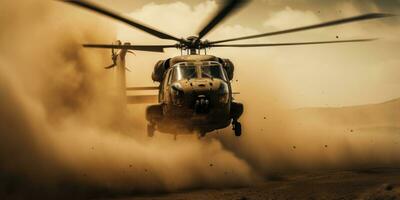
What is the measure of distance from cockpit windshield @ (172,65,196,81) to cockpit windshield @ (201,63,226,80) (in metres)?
0.27

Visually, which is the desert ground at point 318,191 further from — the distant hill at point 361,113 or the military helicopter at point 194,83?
the distant hill at point 361,113

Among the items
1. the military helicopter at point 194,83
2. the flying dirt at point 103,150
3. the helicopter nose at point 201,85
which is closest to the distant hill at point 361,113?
the flying dirt at point 103,150

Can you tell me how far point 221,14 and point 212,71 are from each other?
2.92 m

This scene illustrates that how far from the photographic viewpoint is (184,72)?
46.3ft

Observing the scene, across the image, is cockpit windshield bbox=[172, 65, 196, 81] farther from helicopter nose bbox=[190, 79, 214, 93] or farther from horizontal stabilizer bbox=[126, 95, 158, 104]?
horizontal stabilizer bbox=[126, 95, 158, 104]

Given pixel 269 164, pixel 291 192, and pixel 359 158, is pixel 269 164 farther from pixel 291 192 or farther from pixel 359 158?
pixel 291 192

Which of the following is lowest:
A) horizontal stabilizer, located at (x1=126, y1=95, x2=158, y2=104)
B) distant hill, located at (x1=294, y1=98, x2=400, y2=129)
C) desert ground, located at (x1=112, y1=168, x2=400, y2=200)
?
distant hill, located at (x1=294, y1=98, x2=400, y2=129)

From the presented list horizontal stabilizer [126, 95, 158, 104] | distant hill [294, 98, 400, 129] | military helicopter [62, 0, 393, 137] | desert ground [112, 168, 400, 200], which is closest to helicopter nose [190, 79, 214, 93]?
military helicopter [62, 0, 393, 137]

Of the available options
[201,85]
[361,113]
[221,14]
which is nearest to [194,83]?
[201,85]

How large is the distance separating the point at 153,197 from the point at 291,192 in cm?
422

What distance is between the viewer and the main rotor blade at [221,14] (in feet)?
33.6

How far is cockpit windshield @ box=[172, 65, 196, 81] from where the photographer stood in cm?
1400

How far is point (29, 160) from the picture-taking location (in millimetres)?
18922

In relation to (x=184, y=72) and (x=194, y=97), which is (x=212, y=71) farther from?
(x=194, y=97)
